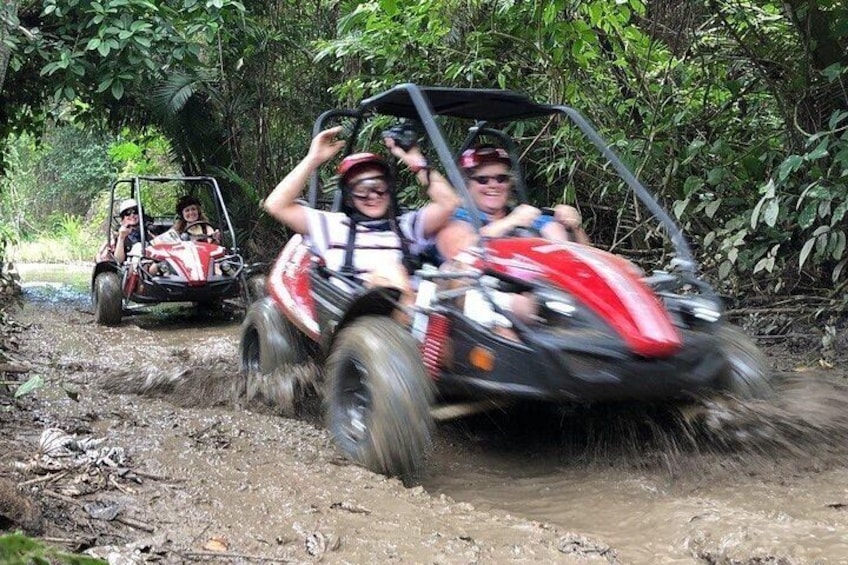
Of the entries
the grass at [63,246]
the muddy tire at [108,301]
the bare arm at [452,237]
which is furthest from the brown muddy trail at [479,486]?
the grass at [63,246]

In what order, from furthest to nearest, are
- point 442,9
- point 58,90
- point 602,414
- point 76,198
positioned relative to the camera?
point 76,198 < point 58,90 < point 442,9 < point 602,414

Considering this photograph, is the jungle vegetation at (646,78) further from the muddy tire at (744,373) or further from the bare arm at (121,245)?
the muddy tire at (744,373)

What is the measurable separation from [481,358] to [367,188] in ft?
4.69

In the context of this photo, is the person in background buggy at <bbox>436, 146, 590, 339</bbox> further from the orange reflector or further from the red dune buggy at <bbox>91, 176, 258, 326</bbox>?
the red dune buggy at <bbox>91, 176, 258, 326</bbox>

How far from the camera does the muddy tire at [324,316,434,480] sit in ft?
8.97

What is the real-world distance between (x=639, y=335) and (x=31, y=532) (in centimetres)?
183

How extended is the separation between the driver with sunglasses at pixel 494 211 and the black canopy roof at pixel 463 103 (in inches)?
8.4

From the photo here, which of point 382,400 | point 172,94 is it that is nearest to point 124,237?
point 172,94

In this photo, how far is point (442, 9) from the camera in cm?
639

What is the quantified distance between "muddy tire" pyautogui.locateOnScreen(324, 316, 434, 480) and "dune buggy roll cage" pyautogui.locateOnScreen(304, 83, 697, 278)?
21.7 inches

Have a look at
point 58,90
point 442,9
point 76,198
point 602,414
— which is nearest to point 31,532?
point 602,414

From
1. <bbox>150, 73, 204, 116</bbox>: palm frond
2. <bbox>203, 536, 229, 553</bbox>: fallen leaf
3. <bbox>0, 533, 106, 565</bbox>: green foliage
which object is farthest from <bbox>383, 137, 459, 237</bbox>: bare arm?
<bbox>150, 73, 204, 116</bbox>: palm frond

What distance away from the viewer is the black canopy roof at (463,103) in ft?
11.8

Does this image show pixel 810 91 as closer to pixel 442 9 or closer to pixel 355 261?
pixel 442 9
